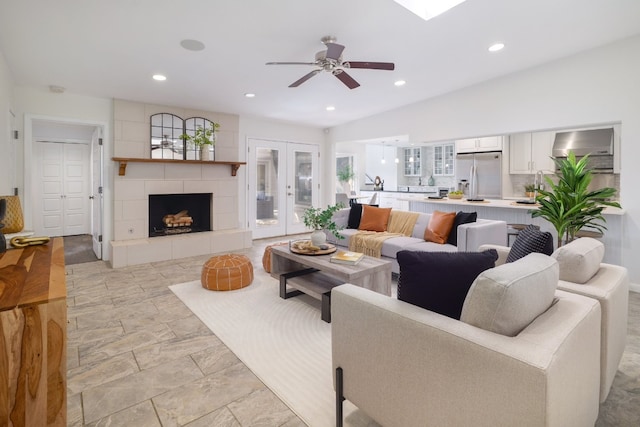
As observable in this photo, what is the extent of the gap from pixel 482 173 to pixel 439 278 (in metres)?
5.93

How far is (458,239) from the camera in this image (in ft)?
11.8

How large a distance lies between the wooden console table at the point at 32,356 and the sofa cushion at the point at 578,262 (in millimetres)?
2317

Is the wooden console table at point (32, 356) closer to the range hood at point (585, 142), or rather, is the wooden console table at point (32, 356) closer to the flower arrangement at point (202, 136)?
the flower arrangement at point (202, 136)

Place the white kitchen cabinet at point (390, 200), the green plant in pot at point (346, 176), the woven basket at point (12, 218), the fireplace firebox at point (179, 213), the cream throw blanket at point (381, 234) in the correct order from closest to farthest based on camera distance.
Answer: the woven basket at point (12, 218) → the cream throw blanket at point (381, 234) → the fireplace firebox at point (179, 213) → the white kitchen cabinet at point (390, 200) → the green plant in pot at point (346, 176)

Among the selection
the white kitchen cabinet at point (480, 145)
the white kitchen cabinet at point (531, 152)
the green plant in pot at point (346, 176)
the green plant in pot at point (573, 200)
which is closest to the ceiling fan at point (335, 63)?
Answer: the green plant in pot at point (573, 200)

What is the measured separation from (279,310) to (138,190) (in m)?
3.55

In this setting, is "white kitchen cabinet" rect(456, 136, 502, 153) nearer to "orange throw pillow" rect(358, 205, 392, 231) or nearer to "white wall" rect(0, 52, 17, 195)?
"orange throw pillow" rect(358, 205, 392, 231)

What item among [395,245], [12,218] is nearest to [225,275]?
[12,218]

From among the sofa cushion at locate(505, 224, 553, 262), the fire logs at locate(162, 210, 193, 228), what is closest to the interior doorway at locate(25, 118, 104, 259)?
the fire logs at locate(162, 210, 193, 228)

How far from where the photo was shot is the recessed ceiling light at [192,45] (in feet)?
10.2

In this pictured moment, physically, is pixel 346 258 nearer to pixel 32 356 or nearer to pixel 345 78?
pixel 345 78

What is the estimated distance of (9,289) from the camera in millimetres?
1301

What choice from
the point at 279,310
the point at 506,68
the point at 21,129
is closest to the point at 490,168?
the point at 506,68

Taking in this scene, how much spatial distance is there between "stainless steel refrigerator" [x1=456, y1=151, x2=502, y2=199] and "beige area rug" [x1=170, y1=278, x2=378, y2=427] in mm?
4644
